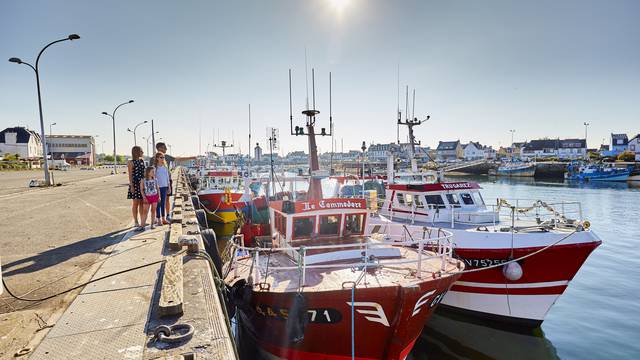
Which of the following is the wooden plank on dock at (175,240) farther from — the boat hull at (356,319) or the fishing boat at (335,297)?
the boat hull at (356,319)

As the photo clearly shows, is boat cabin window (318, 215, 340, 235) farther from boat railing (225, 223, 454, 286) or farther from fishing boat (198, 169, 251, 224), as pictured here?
fishing boat (198, 169, 251, 224)

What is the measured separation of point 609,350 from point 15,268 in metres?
13.8

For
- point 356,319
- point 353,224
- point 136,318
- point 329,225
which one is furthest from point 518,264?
point 136,318

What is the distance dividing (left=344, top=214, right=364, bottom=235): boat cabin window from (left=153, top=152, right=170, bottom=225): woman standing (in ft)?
16.2

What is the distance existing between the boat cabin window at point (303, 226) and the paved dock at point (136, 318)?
10.4ft

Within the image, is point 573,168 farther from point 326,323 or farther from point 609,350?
point 326,323

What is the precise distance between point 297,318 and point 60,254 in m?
4.95

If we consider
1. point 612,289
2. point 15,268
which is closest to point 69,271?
point 15,268

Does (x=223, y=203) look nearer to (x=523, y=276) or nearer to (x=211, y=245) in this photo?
(x=211, y=245)

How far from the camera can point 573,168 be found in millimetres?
71938

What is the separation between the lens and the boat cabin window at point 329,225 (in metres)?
9.81

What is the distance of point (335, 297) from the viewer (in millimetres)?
6938

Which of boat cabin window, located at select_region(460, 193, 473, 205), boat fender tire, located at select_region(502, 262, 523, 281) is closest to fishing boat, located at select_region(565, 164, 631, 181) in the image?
boat cabin window, located at select_region(460, 193, 473, 205)

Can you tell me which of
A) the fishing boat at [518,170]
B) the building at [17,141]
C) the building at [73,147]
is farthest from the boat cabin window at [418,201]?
the building at [73,147]
